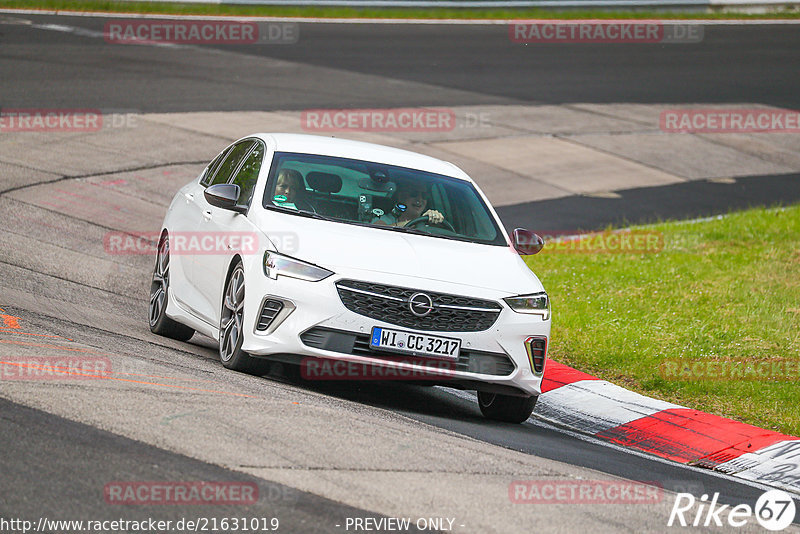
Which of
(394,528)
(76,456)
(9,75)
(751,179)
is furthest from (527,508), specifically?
(9,75)

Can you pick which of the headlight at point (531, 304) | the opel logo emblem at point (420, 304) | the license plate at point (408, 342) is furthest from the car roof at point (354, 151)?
the license plate at point (408, 342)

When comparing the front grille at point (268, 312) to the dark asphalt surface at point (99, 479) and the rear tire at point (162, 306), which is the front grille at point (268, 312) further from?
the rear tire at point (162, 306)

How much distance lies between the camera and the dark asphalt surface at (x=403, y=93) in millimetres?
5473

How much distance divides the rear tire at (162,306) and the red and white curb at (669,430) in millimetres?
2974

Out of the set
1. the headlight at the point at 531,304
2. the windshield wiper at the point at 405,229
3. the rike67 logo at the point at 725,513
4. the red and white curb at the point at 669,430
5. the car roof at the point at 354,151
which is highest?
the car roof at the point at 354,151

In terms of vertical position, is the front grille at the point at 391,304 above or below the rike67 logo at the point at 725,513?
above

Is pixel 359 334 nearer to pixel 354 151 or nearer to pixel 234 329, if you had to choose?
pixel 234 329

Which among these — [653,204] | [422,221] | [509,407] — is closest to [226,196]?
[422,221]

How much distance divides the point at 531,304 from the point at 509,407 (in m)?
0.84

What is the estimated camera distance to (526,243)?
353 inches

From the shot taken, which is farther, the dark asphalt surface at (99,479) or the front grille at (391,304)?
the front grille at (391,304)

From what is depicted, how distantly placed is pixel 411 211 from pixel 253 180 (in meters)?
1.21

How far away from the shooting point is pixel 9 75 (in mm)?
21844

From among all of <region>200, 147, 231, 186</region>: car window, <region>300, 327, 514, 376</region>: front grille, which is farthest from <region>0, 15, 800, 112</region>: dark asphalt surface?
<region>300, 327, 514, 376</region>: front grille
